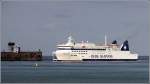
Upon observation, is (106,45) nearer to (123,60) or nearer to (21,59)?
(123,60)

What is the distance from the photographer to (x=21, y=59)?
55719mm

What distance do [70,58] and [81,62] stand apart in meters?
1.05

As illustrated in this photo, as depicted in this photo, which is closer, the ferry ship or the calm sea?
the calm sea

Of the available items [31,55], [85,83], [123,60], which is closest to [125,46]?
[123,60]

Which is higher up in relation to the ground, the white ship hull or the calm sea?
the white ship hull

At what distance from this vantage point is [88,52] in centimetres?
5112

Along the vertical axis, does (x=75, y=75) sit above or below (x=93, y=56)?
below

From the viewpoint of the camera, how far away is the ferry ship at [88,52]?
168ft

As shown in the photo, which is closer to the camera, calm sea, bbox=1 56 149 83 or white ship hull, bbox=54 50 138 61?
calm sea, bbox=1 56 149 83

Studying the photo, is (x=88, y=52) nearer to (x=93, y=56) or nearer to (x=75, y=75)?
(x=93, y=56)

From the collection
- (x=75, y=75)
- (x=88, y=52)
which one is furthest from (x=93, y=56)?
(x=75, y=75)

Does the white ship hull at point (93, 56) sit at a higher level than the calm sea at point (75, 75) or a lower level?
higher

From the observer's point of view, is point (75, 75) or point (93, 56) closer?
point (75, 75)

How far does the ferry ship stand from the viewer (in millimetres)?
51062
